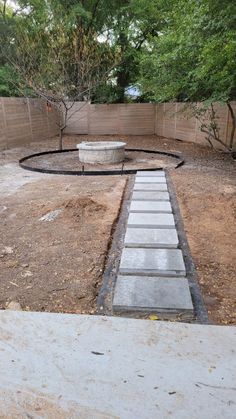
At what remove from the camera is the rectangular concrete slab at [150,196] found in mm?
4262

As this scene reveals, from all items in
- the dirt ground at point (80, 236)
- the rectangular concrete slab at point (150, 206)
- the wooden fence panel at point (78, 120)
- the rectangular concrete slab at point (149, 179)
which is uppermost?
the wooden fence panel at point (78, 120)

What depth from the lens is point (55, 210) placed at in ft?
12.9

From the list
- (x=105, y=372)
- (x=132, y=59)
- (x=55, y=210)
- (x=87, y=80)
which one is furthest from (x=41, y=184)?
(x=132, y=59)

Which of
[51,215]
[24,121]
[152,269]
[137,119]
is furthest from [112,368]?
[137,119]

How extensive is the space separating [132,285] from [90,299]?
0.30m

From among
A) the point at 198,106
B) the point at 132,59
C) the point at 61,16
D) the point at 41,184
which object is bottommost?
the point at 41,184

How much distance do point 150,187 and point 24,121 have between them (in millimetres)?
6787

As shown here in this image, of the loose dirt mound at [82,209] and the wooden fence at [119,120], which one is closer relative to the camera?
the loose dirt mound at [82,209]

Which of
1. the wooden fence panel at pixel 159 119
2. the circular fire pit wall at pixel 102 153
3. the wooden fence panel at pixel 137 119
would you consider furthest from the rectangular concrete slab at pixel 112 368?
the wooden fence panel at pixel 137 119

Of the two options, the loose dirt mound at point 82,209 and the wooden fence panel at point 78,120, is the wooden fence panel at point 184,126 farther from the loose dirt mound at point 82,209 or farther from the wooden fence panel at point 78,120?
the loose dirt mound at point 82,209

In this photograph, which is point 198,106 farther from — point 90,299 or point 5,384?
point 5,384

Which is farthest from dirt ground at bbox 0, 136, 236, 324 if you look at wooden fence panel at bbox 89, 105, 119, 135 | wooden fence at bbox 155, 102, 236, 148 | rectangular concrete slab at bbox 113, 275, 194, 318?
wooden fence panel at bbox 89, 105, 119, 135

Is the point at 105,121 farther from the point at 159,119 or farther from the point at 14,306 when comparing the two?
the point at 14,306

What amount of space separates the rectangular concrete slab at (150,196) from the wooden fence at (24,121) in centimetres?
589
